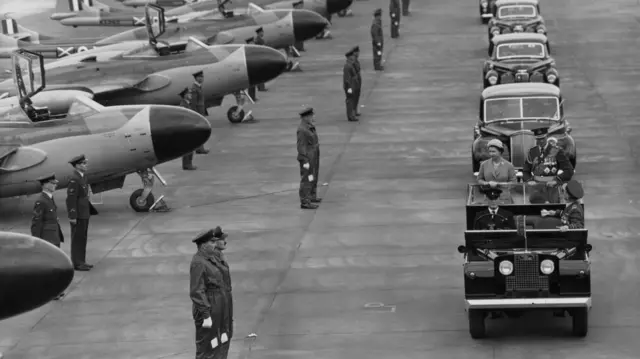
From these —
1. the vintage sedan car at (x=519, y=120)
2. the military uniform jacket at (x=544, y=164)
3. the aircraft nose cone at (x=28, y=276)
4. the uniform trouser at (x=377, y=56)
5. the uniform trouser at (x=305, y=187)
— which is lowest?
the uniform trouser at (x=377, y=56)

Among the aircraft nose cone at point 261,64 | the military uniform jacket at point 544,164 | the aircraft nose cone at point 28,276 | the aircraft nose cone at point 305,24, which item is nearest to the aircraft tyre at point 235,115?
the aircraft nose cone at point 261,64

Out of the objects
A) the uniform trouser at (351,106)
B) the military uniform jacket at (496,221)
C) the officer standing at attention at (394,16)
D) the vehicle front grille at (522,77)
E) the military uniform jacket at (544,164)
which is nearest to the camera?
the military uniform jacket at (496,221)

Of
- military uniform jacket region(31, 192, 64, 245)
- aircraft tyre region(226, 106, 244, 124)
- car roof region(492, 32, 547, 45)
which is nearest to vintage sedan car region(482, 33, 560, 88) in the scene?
car roof region(492, 32, 547, 45)

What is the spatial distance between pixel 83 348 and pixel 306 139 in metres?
7.74

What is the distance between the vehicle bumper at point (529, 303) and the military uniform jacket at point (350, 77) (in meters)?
16.2

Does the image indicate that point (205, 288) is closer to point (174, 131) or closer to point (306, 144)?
point (174, 131)

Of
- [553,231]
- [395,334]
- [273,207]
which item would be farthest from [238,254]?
[553,231]

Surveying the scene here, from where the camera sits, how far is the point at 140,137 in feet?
70.2

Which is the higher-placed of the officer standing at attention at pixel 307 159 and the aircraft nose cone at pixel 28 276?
the aircraft nose cone at pixel 28 276

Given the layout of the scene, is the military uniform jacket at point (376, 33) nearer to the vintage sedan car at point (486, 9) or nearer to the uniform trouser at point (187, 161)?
the vintage sedan car at point (486, 9)

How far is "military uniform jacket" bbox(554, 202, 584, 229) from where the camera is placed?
48.2 feet

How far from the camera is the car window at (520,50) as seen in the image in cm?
3253

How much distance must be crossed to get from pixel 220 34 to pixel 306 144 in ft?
45.8

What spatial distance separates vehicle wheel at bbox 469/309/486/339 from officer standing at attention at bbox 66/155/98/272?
21.5 feet
